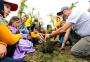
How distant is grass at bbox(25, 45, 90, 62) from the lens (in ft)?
19.8

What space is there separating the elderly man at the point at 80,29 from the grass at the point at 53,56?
193mm

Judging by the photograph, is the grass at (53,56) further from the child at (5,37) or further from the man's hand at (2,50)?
the man's hand at (2,50)

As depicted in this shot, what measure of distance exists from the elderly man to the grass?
193 mm

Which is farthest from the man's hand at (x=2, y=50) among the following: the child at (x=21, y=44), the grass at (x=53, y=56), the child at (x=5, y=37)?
the child at (x=21, y=44)

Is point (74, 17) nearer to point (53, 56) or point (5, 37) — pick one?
point (53, 56)

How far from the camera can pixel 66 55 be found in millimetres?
6453

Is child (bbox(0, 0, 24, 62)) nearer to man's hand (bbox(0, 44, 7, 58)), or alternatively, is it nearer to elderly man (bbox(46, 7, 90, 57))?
man's hand (bbox(0, 44, 7, 58))

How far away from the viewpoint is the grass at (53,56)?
6027 millimetres

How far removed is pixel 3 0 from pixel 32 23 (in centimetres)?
554

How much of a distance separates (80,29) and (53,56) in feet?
3.06

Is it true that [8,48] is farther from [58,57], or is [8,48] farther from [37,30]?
[37,30]

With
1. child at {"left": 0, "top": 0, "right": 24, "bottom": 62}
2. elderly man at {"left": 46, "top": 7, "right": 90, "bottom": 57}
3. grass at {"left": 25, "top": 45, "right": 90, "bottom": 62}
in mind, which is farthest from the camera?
elderly man at {"left": 46, "top": 7, "right": 90, "bottom": 57}

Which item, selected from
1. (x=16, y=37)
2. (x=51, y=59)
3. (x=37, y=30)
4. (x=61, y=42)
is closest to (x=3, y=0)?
(x=16, y=37)

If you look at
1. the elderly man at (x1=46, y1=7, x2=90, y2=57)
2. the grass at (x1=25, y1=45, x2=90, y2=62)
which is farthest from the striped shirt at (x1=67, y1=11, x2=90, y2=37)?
the grass at (x1=25, y1=45, x2=90, y2=62)
